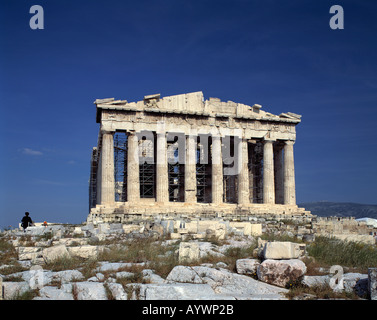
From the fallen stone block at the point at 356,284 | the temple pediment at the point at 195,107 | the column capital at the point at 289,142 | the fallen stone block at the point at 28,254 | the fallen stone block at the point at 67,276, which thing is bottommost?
the fallen stone block at the point at 356,284

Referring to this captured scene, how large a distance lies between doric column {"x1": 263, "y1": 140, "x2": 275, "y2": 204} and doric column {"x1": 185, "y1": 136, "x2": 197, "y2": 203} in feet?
17.8

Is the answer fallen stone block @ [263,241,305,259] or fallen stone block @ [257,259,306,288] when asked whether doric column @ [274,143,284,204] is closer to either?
fallen stone block @ [263,241,305,259]

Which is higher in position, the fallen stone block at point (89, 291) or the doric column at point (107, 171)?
the doric column at point (107, 171)

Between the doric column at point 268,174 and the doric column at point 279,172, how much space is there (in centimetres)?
188

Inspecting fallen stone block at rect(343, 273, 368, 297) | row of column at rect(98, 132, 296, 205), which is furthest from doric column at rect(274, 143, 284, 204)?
fallen stone block at rect(343, 273, 368, 297)

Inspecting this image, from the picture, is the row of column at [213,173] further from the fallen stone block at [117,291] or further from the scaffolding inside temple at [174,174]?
the fallen stone block at [117,291]

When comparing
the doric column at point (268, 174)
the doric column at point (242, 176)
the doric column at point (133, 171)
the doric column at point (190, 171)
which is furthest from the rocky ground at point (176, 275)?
the doric column at point (268, 174)

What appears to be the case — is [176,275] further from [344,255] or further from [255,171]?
[255,171]

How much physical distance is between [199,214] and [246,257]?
53.6 ft

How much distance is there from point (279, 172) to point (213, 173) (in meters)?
6.14

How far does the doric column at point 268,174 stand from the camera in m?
31.5

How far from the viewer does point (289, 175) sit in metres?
32.3

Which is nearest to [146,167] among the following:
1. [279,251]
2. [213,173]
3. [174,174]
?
[174,174]

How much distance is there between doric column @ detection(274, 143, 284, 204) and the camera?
3347 cm
